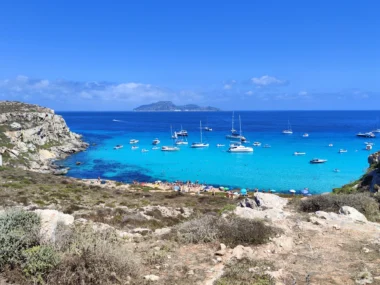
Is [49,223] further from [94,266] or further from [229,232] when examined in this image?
[229,232]

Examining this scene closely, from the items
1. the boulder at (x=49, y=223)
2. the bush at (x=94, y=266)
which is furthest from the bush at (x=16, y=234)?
the bush at (x=94, y=266)

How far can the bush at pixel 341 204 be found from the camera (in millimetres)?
14977

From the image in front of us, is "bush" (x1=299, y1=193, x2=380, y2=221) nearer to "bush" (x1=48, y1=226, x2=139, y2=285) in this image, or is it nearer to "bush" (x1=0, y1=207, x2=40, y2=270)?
"bush" (x1=48, y1=226, x2=139, y2=285)

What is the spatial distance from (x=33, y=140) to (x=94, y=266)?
76.2 metres

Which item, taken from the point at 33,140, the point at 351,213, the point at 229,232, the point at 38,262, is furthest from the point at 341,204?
the point at 33,140

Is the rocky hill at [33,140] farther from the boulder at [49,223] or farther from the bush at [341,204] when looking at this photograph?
the bush at [341,204]

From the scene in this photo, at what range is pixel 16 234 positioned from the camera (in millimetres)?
7426

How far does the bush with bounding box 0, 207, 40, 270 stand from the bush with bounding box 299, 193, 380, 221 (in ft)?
41.2

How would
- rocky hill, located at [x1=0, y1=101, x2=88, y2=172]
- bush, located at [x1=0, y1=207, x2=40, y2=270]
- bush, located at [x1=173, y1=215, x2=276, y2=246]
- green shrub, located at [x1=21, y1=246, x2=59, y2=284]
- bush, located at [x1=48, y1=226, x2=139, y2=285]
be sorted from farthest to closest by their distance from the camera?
rocky hill, located at [x1=0, y1=101, x2=88, y2=172] → bush, located at [x1=173, y1=215, x2=276, y2=246] → bush, located at [x1=0, y1=207, x2=40, y2=270] → green shrub, located at [x1=21, y1=246, x2=59, y2=284] → bush, located at [x1=48, y1=226, x2=139, y2=285]

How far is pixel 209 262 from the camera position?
8.45 m

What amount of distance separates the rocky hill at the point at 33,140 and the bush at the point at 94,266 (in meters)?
53.8

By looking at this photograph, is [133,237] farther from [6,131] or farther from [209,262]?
[6,131]

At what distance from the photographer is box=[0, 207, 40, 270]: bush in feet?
23.6

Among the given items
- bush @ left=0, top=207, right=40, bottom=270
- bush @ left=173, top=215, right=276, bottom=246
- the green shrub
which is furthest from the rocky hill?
the green shrub
